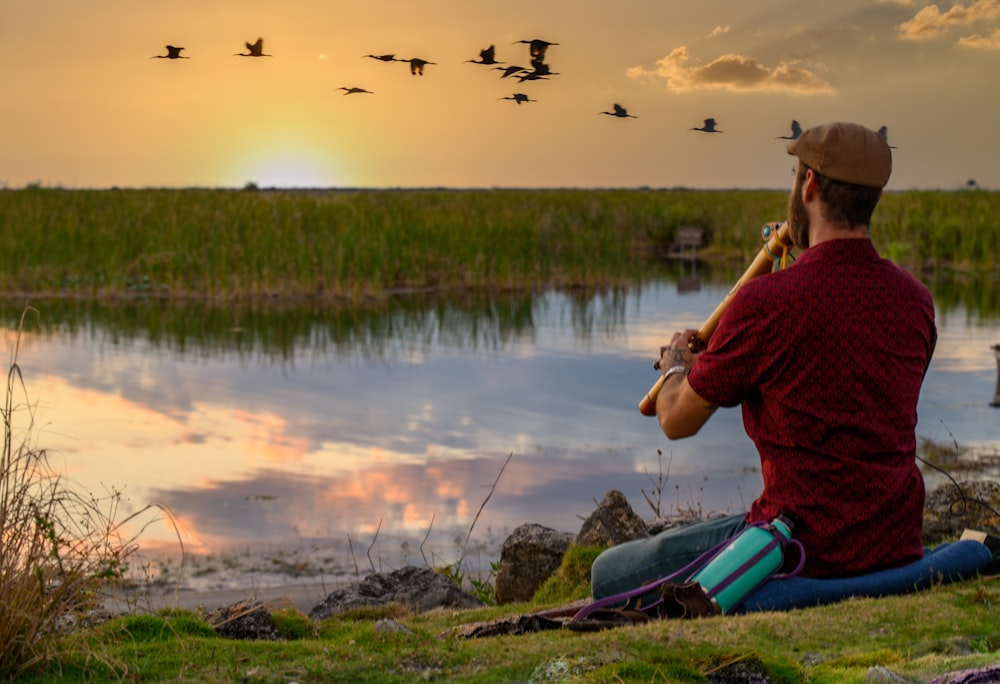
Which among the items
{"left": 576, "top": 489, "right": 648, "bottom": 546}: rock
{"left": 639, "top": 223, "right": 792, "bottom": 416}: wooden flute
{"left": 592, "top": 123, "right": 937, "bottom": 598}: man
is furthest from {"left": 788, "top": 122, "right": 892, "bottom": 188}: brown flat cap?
{"left": 576, "top": 489, "right": 648, "bottom": 546}: rock

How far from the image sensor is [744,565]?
4.34m

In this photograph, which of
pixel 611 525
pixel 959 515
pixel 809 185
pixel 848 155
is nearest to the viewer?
pixel 848 155

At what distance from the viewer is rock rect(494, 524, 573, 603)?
260 inches

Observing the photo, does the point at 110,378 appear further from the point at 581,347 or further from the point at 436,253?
the point at 436,253

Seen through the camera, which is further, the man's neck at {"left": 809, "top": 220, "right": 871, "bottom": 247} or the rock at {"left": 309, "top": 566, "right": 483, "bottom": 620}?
the rock at {"left": 309, "top": 566, "right": 483, "bottom": 620}

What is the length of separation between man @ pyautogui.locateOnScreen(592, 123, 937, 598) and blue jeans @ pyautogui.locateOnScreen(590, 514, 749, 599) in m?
0.29

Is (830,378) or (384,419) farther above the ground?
(830,378)

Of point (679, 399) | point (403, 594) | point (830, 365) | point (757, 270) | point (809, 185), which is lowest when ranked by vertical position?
point (403, 594)

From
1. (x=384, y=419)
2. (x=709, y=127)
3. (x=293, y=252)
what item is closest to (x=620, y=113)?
(x=709, y=127)

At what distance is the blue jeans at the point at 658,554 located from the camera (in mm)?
4586

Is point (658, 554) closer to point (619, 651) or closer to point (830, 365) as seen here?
point (619, 651)

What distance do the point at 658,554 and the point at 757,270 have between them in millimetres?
1146

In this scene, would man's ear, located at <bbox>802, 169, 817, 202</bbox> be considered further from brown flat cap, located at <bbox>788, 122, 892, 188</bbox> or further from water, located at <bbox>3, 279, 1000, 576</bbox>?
water, located at <bbox>3, 279, 1000, 576</bbox>

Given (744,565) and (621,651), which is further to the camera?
(744,565)
